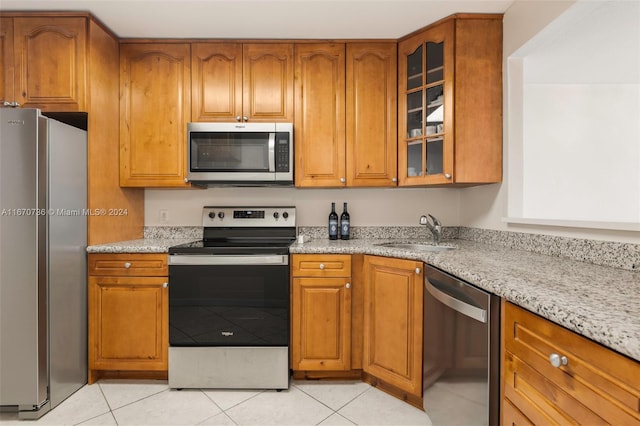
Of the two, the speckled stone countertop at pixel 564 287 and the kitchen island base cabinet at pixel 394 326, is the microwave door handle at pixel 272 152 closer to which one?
the kitchen island base cabinet at pixel 394 326

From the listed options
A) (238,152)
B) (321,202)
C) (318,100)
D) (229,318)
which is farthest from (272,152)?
(229,318)

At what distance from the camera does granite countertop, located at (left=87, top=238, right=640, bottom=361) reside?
28.1 inches

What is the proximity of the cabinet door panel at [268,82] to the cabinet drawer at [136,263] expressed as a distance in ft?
3.77

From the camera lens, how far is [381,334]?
1968mm

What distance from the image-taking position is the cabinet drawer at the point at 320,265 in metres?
2.05

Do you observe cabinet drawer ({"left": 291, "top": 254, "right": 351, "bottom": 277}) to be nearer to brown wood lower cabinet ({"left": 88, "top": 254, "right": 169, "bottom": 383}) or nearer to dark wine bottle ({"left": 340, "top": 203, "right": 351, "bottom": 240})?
dark wine bottle ({"left": 340, "top": 203, "right": 351, "bottom": 240})

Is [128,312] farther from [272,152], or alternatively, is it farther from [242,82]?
[242,82]

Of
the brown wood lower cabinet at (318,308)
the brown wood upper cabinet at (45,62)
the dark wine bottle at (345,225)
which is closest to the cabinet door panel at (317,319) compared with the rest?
the brown wood lower cabinet at (318,308)

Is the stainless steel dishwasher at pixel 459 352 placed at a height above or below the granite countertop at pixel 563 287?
below

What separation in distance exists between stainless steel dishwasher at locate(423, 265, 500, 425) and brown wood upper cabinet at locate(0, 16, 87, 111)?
2365 millimetres

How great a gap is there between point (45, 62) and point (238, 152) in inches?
50.3

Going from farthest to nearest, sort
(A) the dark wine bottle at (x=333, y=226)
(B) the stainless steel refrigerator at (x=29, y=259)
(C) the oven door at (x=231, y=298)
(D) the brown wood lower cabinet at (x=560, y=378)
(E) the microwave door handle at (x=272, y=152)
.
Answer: (A) the dark wine bottle at (x=333, y=226), (E) the microwave door handle at (x=272, y=152), (C) the oven door at (x=231, y=298), (B) the stainless steel refrigerator at (x=29, y=259), (D) the brown wood lower cabinet at (x=560, y=378)

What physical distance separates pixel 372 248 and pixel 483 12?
163 centimetres

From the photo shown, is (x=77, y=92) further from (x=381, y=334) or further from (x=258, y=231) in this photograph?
(x=381, y=334)
